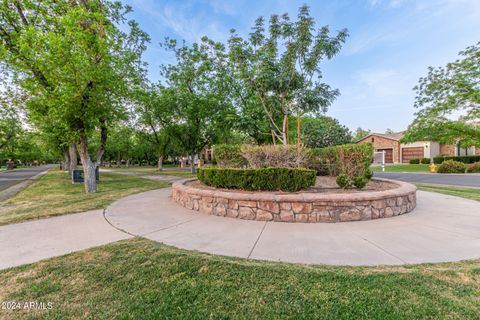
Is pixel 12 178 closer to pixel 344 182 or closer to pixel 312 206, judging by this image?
pixel 312 206

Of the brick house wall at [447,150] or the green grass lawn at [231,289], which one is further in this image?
the brick house wall at [447,150]

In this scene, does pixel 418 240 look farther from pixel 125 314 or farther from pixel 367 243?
pixel 125 314

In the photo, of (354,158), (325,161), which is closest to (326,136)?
(325,161)

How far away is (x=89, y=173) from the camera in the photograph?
9.07m

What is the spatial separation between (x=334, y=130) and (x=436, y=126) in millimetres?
16386

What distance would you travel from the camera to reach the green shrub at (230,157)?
319 inches

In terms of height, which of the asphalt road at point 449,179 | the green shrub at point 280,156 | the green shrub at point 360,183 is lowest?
the asphalt road at point 449,179

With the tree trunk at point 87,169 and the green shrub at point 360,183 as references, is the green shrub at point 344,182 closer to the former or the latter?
the green shrub at point 360,183

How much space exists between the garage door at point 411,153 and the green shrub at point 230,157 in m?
32.6

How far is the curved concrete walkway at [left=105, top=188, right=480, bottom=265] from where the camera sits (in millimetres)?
3016

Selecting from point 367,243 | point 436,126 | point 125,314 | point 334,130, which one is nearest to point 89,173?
point 125,314

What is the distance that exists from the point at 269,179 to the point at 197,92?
566 inches

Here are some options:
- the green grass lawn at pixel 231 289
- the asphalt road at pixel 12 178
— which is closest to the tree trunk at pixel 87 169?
the asphalt road at pixel 12 178

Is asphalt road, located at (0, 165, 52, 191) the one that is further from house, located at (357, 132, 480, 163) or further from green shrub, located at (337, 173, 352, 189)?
house, located at (357, 132, 480, 163)
